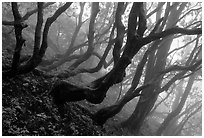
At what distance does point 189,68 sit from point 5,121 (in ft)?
19.9

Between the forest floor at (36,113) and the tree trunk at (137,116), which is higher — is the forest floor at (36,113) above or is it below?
above

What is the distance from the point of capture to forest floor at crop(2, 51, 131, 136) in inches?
268

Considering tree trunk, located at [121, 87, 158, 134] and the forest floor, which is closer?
the forest floor

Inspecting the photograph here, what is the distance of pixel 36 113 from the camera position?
25.1ft

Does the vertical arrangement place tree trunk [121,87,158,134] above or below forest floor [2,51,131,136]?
below

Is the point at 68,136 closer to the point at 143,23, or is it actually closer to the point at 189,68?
the point at 143,23

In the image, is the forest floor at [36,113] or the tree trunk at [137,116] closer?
the forest floor at [36,113]

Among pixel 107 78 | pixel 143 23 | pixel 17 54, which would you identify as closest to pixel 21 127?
pixel 17 54

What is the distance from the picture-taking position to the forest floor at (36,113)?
6812 millimetres

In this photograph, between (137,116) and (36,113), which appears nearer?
(36,113)

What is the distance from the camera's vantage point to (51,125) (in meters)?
7.59

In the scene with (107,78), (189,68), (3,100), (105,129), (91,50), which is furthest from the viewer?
(91,50)

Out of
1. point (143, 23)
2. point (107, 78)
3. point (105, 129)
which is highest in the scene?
point (143, 23)

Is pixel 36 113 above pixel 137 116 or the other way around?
above
